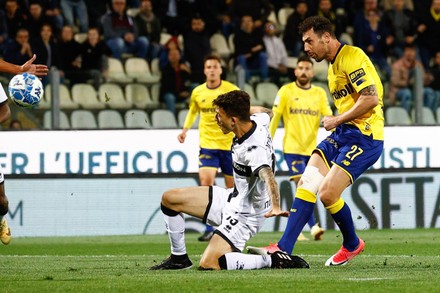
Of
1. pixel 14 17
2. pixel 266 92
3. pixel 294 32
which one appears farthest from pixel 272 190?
pixel 294 32

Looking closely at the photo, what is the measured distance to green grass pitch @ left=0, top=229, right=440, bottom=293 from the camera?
Answer: 777 cm

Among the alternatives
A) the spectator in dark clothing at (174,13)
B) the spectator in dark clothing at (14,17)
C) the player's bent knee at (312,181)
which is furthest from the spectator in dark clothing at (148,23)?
the player's bent knee at (312,181)

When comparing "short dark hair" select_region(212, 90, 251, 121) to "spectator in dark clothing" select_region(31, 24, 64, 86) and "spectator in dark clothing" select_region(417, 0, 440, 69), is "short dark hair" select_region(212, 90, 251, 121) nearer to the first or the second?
"spectator in dark clothing" select_region(31, 24, 64, 86)

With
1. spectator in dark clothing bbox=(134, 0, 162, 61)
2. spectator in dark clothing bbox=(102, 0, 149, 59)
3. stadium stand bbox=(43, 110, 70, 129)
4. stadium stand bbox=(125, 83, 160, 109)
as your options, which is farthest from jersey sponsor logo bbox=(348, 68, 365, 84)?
spectator in dark clothing bbox=(134, 0, 162, 61)

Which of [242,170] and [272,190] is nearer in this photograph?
[272,190]

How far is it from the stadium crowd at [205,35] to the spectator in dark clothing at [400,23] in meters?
0.02

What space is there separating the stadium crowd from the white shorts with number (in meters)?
7.71

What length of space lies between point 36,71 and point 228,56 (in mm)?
9021

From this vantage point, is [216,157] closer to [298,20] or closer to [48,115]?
[48,115]

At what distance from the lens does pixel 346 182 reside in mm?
9516

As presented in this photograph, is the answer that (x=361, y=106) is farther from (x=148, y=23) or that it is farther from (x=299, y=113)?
(x=148, y=23)

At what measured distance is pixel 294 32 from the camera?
66.5 ft

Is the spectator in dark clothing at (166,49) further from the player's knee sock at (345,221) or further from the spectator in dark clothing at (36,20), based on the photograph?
the player's knee sock at (345,221)

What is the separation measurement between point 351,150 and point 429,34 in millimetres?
12131
